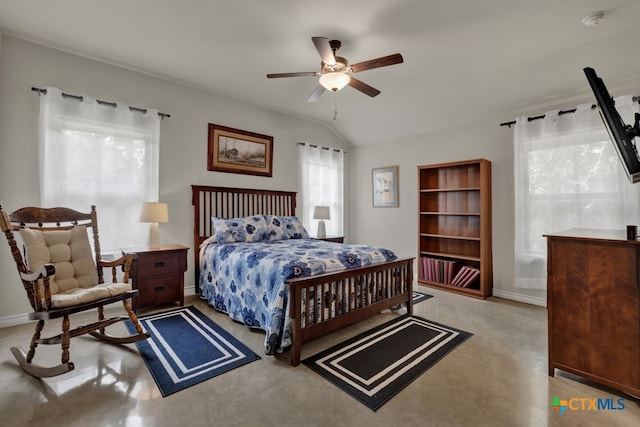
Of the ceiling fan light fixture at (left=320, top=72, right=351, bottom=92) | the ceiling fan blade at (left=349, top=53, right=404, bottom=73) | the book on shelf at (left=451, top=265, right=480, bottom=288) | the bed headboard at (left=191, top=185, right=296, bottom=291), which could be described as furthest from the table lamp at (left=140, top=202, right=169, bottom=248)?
the book on shelf at (left=451, top=265, right=480, bottom=288)

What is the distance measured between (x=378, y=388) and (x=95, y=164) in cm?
337

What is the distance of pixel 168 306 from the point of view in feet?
10.9

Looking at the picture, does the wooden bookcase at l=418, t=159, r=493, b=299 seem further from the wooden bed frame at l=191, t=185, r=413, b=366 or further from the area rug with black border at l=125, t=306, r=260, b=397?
the area rug with black border at l=125, t=306, r=260, b=397

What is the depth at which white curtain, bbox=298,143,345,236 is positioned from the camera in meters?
4.96

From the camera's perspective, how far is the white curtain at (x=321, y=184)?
4957 mm

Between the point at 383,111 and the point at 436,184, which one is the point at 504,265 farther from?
the point at 383,111

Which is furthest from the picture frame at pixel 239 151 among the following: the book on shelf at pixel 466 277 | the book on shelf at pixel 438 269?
the book on shelf at pixel 466 277

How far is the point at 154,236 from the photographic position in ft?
10.9

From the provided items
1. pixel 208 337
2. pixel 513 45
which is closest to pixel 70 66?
pixel 208 337

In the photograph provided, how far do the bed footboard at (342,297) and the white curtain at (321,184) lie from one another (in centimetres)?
227

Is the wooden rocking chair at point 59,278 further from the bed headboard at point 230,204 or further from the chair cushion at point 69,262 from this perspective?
the bed headboard at point 230,204

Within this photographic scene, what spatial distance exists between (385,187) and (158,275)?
3.62m

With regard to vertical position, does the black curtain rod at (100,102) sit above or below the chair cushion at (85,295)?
above

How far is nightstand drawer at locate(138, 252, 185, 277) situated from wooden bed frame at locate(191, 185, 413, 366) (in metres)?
0.54
